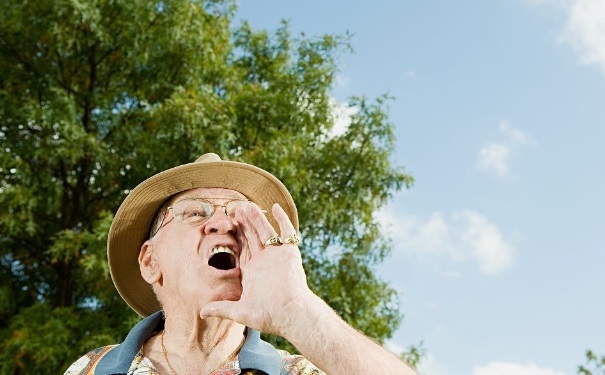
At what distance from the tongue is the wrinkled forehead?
0.78 ft

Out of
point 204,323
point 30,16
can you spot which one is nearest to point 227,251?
point 204,323

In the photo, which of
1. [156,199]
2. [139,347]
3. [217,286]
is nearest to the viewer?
[217,286]

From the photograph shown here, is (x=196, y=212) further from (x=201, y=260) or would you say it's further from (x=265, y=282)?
(x=265, y=282)

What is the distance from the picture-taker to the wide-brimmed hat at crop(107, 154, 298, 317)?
231 cm

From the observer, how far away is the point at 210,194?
227 centimetres

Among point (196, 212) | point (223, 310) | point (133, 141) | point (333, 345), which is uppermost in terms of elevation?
point (133, 141)

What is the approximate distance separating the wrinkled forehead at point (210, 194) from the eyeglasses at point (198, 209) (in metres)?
0.02

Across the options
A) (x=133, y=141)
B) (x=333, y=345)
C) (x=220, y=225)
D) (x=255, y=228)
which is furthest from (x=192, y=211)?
(x=133, y=141)

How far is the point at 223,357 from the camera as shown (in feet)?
6.95

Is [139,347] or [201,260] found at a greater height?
[201,260]

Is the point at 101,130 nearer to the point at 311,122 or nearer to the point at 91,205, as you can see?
the point at 91,205

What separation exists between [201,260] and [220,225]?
0.35 ft

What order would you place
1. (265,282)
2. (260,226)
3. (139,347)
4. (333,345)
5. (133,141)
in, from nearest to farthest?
(333,345) < (265,282) < (260,226) < (139,347) < (133,141)

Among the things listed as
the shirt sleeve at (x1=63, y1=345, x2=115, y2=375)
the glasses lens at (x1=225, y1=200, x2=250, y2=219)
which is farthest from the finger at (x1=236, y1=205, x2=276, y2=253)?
the shirt sleeve at (x1=63, y1=345, x2=115, y2=375)
